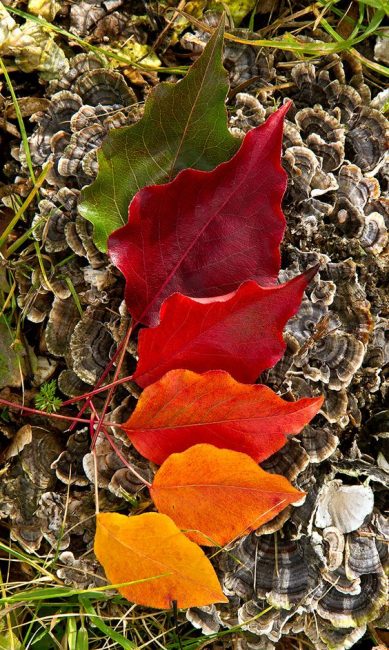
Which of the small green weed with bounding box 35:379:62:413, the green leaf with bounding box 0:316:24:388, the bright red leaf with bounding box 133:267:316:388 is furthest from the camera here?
the green leaf with bounding box 0:316:24:388

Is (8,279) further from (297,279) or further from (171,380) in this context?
(297,279)

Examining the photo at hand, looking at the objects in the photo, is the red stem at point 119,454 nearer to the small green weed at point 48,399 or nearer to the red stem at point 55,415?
the red stem at point 55,415

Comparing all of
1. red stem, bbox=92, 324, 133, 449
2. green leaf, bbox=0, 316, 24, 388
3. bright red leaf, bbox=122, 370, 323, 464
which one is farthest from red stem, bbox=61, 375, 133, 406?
green leaf, bbox=0, 316, 24, 388

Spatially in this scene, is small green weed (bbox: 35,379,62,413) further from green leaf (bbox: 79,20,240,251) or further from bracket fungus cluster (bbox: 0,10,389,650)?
green leaf (bbox: 79,20,240,251)

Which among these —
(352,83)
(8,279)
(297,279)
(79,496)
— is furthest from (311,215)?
(79,496)

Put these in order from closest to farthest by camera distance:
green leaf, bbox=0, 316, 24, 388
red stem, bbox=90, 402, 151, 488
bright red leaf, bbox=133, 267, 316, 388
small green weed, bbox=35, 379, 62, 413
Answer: bright red leaf, bbox=133, 267, 316, 388
red stem, bbox=90, 402, 151, 488
small green weed, bbox=35, 379, 62, 413
green leaf, bbox=0, 316, 24, 388
